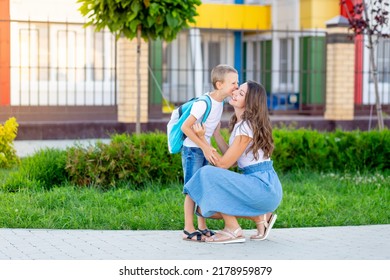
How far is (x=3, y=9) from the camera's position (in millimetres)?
21203

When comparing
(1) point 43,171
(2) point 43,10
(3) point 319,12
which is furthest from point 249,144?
(3) point 319,12

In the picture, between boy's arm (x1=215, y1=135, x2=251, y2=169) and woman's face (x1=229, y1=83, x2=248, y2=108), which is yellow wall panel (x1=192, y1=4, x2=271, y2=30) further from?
boy's arm (x1=215, y1=135, x2=251, y2=169)

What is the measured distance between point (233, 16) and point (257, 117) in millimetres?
18388

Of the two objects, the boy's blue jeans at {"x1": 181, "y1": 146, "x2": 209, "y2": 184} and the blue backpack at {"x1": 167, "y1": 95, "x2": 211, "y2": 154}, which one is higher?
the blue backpack at {"x1": 167, "y1": 95, "x2": 211, "y2": 154}

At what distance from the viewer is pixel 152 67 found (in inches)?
832

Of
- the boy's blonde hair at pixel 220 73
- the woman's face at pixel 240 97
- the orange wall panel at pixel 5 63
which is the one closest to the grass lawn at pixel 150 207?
the woman's face at pixel 240 97

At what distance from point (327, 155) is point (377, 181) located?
3.66 feet

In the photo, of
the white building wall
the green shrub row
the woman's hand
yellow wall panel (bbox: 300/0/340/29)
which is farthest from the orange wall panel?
the woman's hand

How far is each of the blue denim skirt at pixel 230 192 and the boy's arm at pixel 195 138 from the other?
0.34 ft

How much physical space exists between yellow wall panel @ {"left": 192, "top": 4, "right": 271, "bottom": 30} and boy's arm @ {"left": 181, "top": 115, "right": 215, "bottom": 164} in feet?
56.5

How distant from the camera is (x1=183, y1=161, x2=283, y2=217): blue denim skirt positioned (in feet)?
24.7

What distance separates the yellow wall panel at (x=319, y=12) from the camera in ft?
80.6
